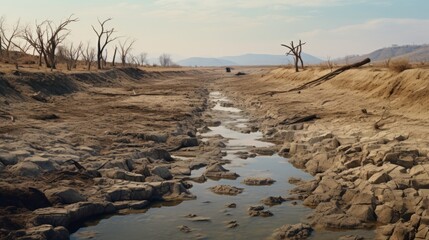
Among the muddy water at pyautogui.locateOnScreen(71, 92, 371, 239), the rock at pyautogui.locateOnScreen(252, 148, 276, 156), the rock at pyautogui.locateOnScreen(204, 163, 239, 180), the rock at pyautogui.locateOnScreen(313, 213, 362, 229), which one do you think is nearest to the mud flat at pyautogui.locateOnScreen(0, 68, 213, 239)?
the muddy water at pyautogui.locateOnScreen(71, 92, 371, 239)

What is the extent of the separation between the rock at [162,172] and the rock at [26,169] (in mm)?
2765

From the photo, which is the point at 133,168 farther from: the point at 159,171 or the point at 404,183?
the point at 404,183

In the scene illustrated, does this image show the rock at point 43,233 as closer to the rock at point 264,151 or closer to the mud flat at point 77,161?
the mud flat at point 77,161

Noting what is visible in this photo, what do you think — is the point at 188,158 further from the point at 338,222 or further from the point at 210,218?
the point at 338,222

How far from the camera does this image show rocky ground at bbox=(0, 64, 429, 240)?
29.1 feet

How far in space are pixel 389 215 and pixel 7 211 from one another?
7275 mm

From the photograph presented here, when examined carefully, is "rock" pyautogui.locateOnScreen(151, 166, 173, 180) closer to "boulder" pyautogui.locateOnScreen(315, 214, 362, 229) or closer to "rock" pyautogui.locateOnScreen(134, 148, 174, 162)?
"rock" pyautogui.locateOnScreen(134, 148, 174, 162)

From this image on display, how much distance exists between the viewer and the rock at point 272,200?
10.2m

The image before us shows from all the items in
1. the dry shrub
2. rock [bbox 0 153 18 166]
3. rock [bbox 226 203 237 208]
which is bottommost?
rock [bbox 226 203 237 208]

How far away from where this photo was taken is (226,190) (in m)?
11.2

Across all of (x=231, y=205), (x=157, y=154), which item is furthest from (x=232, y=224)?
(x=157, y=154)

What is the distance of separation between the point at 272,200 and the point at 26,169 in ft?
19.0

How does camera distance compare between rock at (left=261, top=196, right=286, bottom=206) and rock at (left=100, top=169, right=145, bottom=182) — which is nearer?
rock at (left=261, top=196, right=286, bottom=206)

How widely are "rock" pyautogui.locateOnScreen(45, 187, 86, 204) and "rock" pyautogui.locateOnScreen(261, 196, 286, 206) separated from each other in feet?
12.9
